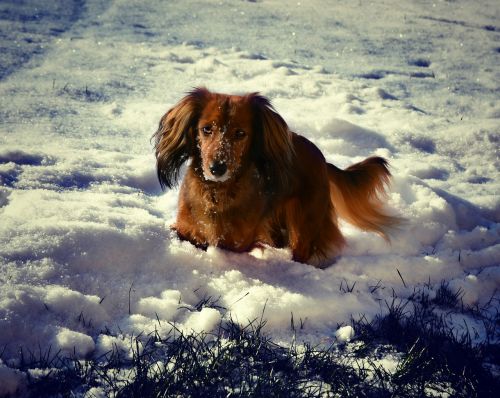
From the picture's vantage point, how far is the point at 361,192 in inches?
110

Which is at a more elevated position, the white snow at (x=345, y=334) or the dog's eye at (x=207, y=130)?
the dog's eye at (x=207, y=130)

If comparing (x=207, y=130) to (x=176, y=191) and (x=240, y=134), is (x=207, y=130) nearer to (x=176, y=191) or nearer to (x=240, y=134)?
(x=240, y=134)

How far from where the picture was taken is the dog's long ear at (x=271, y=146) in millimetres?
2301

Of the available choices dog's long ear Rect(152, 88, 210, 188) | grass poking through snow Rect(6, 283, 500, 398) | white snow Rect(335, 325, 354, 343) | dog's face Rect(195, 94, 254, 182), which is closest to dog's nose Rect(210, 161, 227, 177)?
dog's face Rect(195, 94, 254, 182)

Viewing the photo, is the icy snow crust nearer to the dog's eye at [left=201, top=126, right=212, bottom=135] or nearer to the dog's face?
the dog's face

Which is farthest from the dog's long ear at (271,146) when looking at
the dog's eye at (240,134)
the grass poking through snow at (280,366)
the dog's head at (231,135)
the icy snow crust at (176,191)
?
the grass poking through snow at (280,366)

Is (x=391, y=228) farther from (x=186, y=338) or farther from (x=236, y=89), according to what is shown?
(x=236, y=89)

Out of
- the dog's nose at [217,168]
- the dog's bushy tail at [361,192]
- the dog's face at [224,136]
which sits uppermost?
the dog's face at [224,136]

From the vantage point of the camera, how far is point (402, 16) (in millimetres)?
8672

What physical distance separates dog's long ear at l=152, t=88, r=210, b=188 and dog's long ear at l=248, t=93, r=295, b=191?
0.28 m

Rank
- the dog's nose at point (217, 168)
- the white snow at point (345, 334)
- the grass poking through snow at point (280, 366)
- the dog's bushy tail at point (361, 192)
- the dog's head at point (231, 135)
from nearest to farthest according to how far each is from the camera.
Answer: the grass poking through snow at point (280, 366), the white snow at point (345, 334), the dog's nose at point (217, 168), the dog's head at point (231, 135), the dog's bushy tail at point (361, 192)

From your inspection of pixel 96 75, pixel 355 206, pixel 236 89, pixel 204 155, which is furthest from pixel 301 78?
pixel 204 155

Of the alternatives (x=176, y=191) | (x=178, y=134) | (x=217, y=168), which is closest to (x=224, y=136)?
(x=217, y=168)

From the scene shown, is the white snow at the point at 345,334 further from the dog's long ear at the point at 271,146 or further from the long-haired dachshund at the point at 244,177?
the dog's long ear at the point at 271,146
